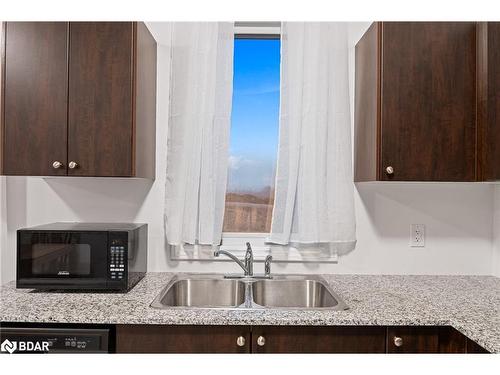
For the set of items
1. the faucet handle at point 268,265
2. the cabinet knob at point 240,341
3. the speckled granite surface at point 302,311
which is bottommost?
the cabinet knob at point 240,341

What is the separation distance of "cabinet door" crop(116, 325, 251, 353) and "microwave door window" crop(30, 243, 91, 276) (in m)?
0.44

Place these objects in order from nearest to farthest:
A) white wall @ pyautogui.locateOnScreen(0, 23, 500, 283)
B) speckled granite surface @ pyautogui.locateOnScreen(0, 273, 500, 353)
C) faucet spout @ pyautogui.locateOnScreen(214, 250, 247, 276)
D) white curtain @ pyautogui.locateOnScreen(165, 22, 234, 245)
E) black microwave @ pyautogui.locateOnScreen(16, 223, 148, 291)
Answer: speckled granite surface @ pyautogui.locateOnScreen(0, 273, 500, 353) < black microwave @ pyautogui.locateOnScreen(16, 223, 148, 291) < faucet spout @ pyautogui.locateOnScreen(214, 250, 247, 276) < white curtain @ pyautogui.locateOnScreen(165, 22, 234, 245) < white wall @ pyautogui.locateOnScreen(0, 23, 500, 283)

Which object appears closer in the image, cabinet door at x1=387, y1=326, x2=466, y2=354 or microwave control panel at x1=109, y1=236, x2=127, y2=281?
cabinet door at x1=387, y1=326, x2=466, y2=354

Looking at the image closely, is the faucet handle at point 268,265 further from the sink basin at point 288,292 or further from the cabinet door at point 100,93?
the cabinet door at point 100,93

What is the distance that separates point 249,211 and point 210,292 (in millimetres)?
493

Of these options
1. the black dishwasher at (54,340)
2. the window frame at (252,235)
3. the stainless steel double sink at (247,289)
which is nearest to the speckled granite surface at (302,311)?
the black dishwasher at (54,340)

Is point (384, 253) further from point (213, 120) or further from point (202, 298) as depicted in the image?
point (213, 120)

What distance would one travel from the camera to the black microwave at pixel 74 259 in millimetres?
1832

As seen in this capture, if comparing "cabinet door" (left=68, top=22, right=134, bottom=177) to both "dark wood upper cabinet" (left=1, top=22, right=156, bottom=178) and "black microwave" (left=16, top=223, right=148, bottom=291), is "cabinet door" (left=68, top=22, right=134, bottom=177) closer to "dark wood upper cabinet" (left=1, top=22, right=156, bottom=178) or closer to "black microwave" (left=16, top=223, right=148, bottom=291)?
"dark wood upper cabinet" (left=1, top=22, right=156, bottom=178)

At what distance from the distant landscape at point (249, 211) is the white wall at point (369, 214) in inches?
9.2

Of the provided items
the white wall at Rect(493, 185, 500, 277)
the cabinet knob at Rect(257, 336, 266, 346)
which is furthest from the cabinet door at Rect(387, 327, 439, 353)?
the white wall at Rect(493, 185, 500, 277)

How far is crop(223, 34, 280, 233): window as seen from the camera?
7.84 feet

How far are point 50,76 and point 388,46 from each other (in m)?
1.50

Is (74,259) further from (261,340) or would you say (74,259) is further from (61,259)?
(261,340)
